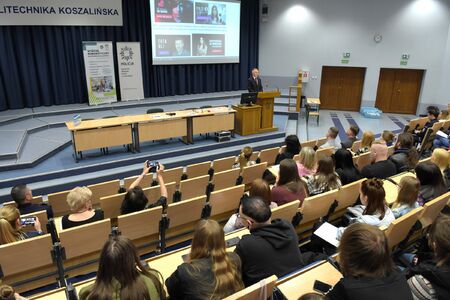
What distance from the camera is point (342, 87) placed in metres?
12.2

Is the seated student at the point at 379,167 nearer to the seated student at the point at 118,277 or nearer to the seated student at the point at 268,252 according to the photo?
the seated student at the point at 268,252

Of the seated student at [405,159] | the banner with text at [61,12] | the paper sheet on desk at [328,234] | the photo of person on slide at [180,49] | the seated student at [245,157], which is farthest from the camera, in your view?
the photo of person on slide at [180,49]

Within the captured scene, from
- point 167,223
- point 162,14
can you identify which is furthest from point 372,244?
point 162,14

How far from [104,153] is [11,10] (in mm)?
4227

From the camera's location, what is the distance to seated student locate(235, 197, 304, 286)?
2061 mm

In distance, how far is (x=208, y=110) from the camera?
7492 millimetres

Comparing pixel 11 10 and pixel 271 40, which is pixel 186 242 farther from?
pixel 271 40

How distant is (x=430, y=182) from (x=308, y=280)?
2033mm

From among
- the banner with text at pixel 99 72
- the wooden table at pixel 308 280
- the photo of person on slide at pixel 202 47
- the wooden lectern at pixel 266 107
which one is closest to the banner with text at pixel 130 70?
the banner with text at pixel 99 72

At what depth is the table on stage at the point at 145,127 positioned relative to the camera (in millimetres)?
6012

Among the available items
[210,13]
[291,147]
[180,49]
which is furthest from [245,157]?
[210,13]

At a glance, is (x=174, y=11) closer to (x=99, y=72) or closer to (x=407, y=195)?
(x=99, y=72)

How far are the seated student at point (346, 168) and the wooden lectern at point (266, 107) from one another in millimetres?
3936

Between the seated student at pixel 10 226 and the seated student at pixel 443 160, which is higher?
the seated student at pixel 443 160
